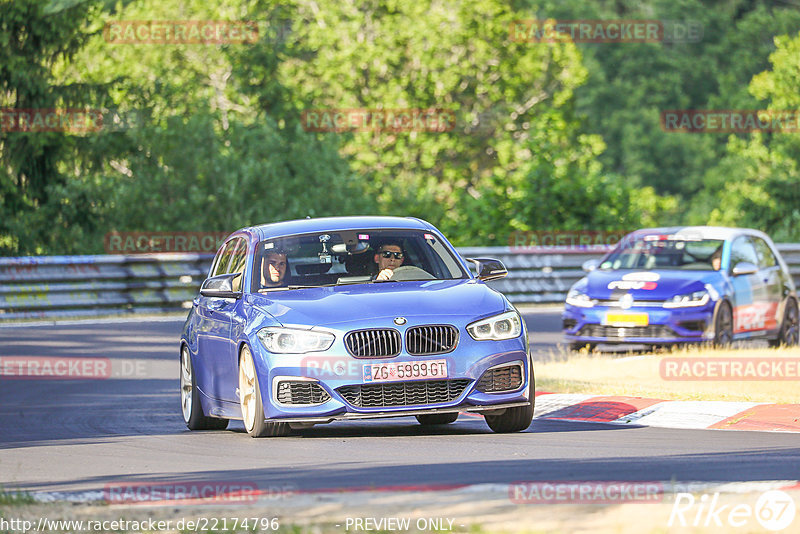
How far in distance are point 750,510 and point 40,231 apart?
30.9m

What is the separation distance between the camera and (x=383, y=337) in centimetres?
1058

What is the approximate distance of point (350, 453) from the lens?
10.0 metres

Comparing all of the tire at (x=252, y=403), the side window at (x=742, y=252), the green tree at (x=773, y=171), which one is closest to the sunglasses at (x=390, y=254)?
the tire at (x=252, y=403)

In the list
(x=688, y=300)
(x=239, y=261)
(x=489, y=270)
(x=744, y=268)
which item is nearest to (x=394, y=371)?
(x=489, y=270)

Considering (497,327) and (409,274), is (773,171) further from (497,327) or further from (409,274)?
(497,327)

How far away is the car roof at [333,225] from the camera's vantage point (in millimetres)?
12180

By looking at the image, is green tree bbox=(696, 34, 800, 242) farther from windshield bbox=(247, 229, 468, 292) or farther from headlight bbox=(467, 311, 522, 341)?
headlight bbox=(467, 311, 522, 341)

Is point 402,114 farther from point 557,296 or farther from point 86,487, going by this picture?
point 86,487

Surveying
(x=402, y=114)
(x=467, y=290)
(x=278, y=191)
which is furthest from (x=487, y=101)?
(x=467, y=290)

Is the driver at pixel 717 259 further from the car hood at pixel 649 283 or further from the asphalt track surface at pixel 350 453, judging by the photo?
the asphalt track surface at pixel 350 453

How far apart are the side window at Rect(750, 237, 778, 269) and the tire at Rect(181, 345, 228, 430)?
926cm

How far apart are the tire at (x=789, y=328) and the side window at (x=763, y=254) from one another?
54cm

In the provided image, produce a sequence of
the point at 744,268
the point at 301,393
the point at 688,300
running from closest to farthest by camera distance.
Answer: the point at 301,393 < the point at 688,300 < the point at 744,268

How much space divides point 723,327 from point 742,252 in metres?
1.49
